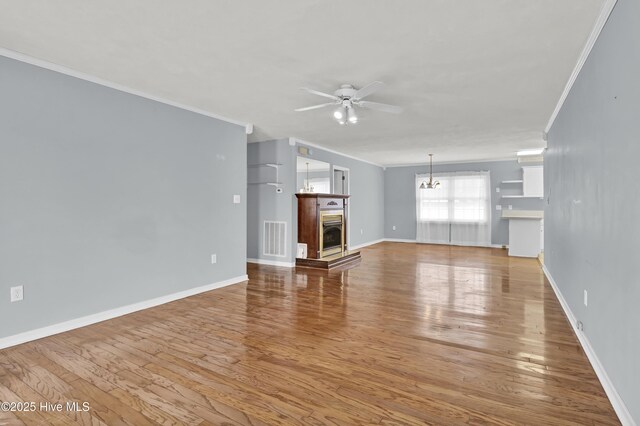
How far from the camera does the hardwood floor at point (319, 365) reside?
1.93 metres

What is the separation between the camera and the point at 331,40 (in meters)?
2.63

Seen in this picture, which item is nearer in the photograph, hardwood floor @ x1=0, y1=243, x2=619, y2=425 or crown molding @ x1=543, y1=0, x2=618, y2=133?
hardwood floor @ x1=0, y1=243, x2=619, y2=425

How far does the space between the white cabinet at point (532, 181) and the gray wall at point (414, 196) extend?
0.88 ft

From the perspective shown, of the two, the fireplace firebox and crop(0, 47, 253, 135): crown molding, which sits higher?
crop(0, 47, 253, 135): crown molding

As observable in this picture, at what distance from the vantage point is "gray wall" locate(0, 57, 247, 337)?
2895 mm

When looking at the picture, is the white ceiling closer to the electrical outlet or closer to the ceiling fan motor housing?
the ceiling fan motor housing

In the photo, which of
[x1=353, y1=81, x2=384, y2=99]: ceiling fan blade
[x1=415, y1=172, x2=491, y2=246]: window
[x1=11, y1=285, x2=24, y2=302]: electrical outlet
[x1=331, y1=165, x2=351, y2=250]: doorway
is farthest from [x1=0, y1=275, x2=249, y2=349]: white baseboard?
[x1=415, y1=172, x2=491, y2=246]: window

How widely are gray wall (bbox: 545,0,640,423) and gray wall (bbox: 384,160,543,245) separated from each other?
6.18 meters

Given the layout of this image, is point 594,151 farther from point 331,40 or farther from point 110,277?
point 110,277

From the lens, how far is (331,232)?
690 cm

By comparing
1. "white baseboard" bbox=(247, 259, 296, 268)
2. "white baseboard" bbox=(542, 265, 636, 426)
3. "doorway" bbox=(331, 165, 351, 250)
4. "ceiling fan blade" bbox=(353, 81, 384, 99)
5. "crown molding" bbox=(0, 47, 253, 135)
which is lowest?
"white baseboard" bbox=(542, 265, 636, 426)

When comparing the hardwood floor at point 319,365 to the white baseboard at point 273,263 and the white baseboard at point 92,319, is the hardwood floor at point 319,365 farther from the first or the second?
the white baseboard at point 273,263

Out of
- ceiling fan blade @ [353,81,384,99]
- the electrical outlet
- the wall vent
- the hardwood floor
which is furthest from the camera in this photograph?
the wall vent

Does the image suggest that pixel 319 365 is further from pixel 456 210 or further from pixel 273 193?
pixel 456 210
